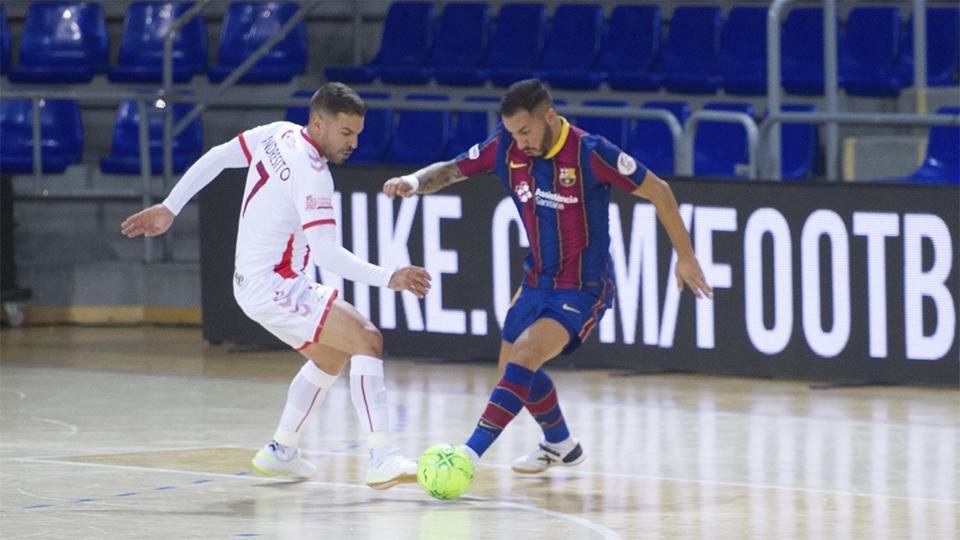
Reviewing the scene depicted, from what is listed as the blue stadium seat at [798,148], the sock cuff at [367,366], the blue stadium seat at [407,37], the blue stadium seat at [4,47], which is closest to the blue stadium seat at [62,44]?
the blue stadium seat at [4,47]

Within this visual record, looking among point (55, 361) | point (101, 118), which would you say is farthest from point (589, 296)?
point (101, 118)

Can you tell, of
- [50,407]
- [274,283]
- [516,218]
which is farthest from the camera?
[516,218]

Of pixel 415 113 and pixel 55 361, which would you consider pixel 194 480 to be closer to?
pixel 55 361

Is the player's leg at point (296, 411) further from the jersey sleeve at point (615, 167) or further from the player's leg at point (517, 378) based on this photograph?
the jersey sleeve at point (615, 167)

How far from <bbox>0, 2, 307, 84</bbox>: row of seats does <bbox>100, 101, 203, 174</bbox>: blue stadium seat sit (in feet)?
2.20

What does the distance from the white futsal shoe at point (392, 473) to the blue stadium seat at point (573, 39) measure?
360 inches

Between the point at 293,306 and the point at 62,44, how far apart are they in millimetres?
10512

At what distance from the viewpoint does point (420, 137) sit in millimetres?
18094

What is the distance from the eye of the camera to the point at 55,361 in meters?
15.1

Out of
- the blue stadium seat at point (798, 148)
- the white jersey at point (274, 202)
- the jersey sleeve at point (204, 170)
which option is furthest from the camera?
A: the blue stadium seat at point (798, 148)

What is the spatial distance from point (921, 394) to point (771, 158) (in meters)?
2.22

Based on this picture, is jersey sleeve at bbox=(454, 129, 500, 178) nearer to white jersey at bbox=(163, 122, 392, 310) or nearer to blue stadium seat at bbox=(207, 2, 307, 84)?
white jersey at bbox=(163, 122, 392, 310)

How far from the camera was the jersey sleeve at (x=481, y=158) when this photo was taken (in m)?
9.93

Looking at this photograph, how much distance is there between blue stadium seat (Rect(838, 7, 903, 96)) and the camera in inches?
666
